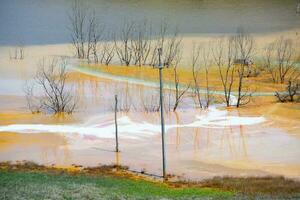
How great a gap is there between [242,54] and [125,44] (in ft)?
13.1

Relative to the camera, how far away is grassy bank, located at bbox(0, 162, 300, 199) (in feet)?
40.3

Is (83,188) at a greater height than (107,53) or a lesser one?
lesser

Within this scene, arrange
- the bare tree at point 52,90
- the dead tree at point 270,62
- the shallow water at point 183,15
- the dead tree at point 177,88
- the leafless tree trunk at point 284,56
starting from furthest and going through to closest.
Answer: the dead tree at point 270,62 → the leafless tree trunk at point 284,56 → the dead tree at point 177,88 → the shallow water at point 183,15 → the bare tree at point 52,90

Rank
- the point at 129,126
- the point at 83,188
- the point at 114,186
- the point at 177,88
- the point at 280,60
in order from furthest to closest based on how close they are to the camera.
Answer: the point at 280,60
the point at 177,88
the point at 129,126
the point at 114,186
the point at 83,188

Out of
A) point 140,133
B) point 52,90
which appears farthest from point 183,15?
point 52,90

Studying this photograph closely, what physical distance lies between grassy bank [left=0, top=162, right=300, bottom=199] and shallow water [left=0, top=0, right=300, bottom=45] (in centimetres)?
535

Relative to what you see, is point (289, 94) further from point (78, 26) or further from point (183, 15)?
point (78, 26)

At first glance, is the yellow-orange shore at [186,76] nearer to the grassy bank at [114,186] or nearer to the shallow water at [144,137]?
the shallow water at [144,137]

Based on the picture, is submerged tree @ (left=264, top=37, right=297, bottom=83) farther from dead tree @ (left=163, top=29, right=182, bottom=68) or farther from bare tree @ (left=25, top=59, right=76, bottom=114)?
bare tree @ (left=25, top=59, right=76, bottom=114)

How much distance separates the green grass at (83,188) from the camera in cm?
1212

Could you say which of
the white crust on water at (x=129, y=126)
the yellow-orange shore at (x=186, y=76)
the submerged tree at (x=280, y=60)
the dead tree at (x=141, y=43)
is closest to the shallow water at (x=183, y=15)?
the dead tree at (x=141, y=43)

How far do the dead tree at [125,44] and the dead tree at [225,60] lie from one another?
9.41 feet

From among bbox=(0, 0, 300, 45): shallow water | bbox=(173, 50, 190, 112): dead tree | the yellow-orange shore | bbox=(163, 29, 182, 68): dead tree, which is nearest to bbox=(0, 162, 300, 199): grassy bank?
bbox=(173, 50, 190, 112): dead tree

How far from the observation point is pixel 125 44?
20.2 meters
